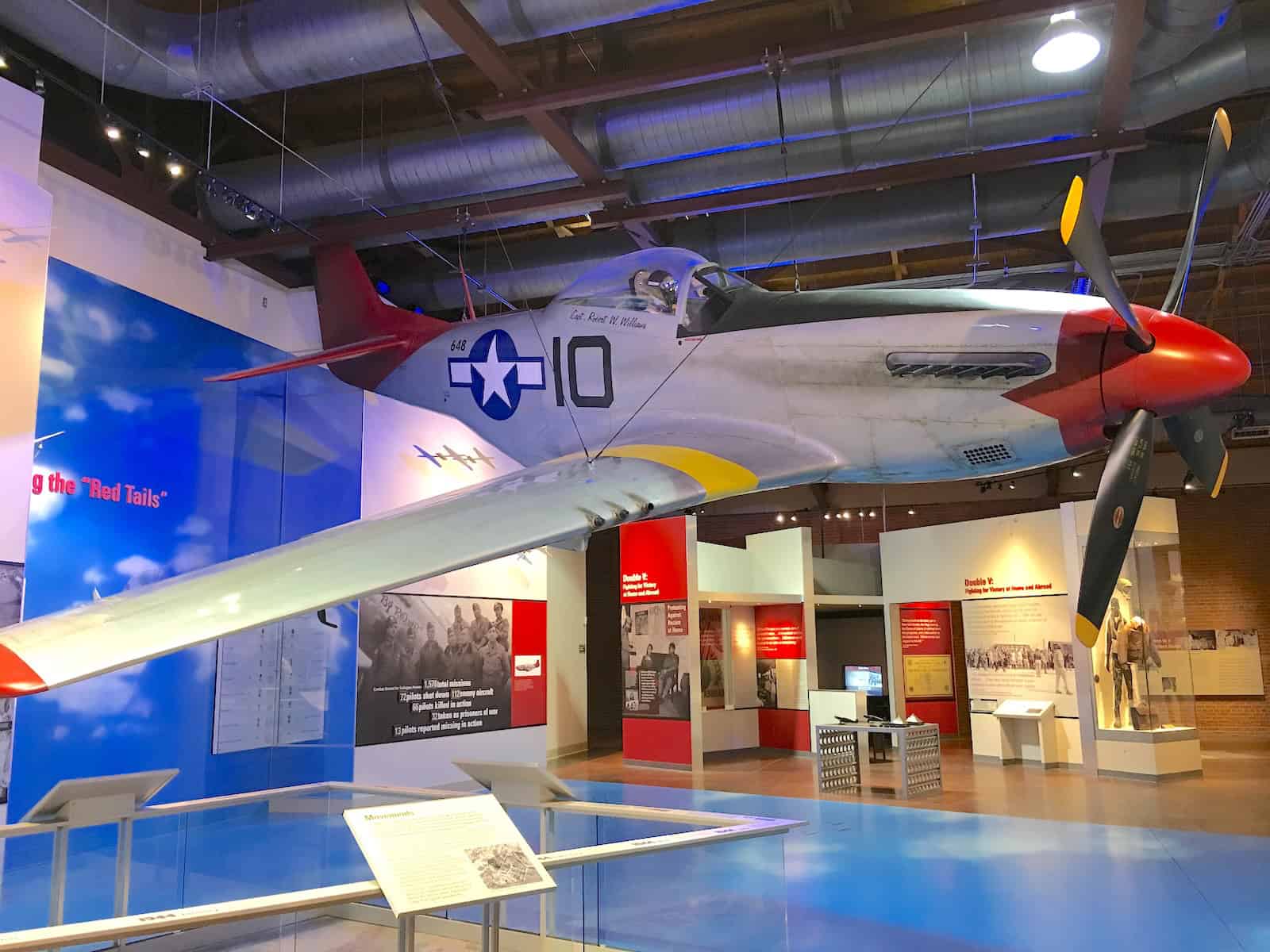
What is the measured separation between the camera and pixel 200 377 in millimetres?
6418

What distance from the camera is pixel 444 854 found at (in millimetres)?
2316

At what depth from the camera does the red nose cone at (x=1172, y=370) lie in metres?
3.39

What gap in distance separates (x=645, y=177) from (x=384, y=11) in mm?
2145

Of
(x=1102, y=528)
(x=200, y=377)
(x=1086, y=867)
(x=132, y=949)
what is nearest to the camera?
(x=1102, y=528)

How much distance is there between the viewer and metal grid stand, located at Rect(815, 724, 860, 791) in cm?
951

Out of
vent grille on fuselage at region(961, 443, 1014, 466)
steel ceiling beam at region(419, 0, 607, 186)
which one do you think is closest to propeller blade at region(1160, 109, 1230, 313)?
vent grille on fuselage at region(961, 443, 1014, 466)

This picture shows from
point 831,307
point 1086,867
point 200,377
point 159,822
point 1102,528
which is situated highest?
point 200,377

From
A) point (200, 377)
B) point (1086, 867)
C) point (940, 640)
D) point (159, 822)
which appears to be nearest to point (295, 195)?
point (200, 377)

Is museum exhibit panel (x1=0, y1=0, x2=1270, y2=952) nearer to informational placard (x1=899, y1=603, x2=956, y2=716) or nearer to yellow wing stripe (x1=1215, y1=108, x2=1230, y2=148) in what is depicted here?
yellow wing stripe (x1=1215, y1=108, x2=1230, y2=148)

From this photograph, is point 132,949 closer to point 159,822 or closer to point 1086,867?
point 159,822

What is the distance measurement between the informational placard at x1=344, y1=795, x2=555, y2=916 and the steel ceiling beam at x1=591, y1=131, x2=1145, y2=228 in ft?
15.5

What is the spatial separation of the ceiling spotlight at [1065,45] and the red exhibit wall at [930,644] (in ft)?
32.9

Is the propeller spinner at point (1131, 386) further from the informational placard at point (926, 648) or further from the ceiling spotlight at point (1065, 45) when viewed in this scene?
the informational placard at point (926, 648)

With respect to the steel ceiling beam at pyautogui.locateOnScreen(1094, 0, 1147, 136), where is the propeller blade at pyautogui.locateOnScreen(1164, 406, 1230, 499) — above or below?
below
